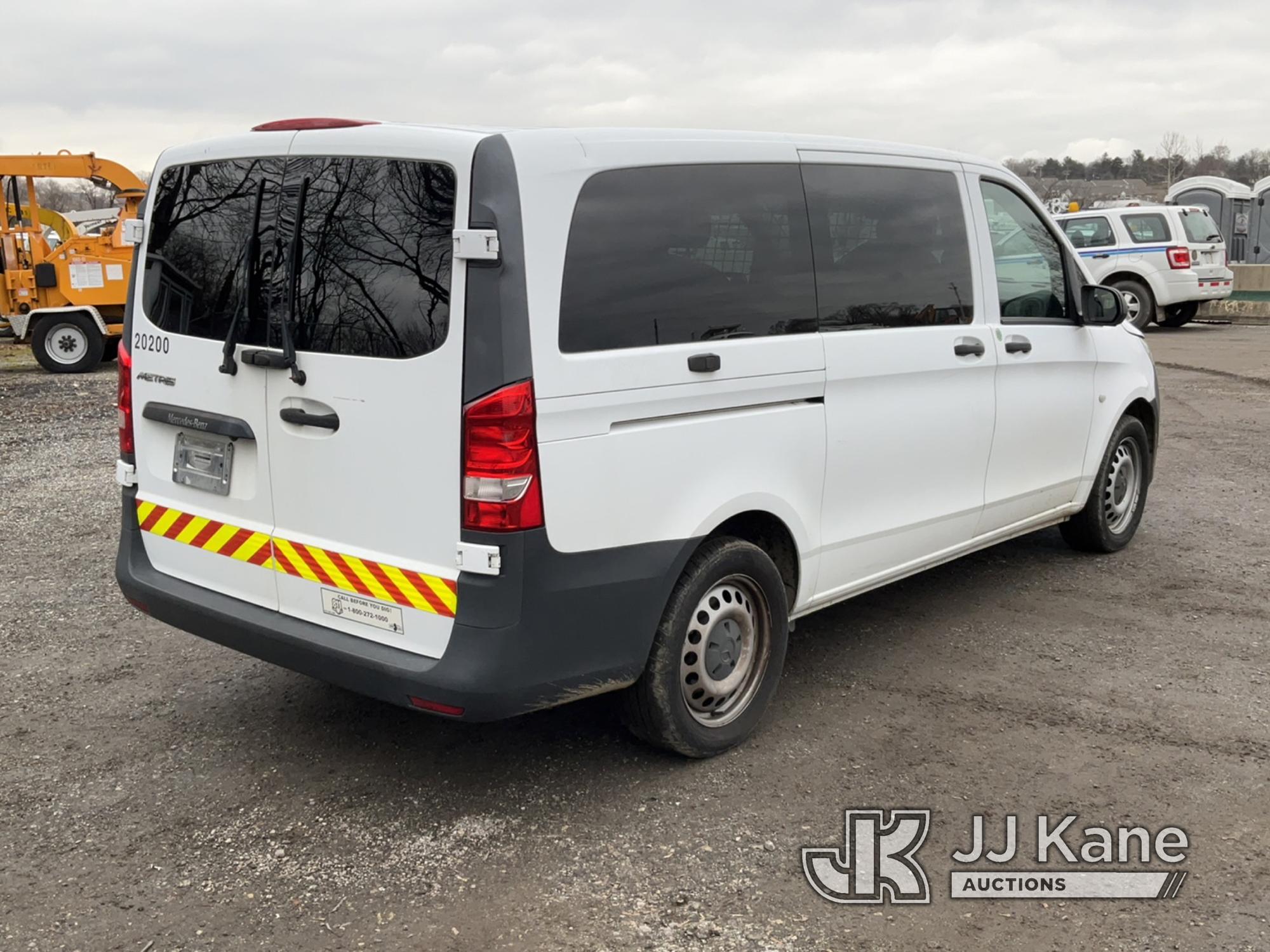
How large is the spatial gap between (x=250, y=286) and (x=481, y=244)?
0.90 m

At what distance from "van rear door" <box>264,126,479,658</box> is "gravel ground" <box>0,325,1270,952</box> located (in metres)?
0.67

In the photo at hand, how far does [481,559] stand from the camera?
3154 mm

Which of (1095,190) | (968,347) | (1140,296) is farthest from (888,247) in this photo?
(1095,190)

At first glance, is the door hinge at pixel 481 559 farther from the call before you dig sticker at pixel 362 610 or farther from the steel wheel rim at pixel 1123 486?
the steel wheel rim at pixel 1123 486

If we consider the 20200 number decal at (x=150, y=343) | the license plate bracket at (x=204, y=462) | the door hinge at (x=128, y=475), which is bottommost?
the door hinge at (x=128, y=475)

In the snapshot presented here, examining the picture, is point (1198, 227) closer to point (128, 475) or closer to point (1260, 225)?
point (1260, 225)

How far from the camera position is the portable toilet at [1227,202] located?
29.1 meters

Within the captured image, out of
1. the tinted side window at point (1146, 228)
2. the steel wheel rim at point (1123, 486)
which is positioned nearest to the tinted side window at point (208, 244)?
the steel wheel rim at point (1123, 486)

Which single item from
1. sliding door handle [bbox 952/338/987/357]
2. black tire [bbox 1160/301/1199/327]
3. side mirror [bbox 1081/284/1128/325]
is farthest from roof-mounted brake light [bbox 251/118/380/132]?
black tire [bbox 1160/301/1199/327]

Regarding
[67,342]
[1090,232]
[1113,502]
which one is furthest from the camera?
[1090,232]

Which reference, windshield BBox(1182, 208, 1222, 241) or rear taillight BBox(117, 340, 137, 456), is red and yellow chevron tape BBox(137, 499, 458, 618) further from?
windshield BBox(1182, 208, 1222, 241)

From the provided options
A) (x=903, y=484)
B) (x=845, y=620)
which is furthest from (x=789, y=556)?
(x=845, y=620)

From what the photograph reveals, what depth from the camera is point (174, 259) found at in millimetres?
3865

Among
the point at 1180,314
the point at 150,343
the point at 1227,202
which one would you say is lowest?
the point at 1180,314
